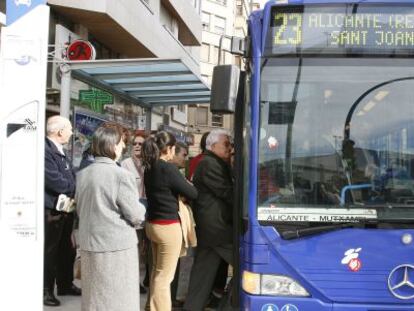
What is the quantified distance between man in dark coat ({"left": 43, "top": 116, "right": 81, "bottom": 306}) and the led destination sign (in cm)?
198

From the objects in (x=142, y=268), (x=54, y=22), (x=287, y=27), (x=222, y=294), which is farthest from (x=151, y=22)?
(x=287, y=27)

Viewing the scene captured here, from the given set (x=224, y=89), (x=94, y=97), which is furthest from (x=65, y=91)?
(x=224, y=89)

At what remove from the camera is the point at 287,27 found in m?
4.14

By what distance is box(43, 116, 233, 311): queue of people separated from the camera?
402 cm

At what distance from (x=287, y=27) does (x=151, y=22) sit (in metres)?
14.6

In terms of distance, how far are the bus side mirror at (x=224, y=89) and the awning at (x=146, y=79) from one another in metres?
4.65

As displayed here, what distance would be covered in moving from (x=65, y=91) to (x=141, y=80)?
3114 millimetres

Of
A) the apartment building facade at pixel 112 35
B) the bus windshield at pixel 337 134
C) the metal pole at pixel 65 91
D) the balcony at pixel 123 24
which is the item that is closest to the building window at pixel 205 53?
the apartment building facade at pixel 112 35

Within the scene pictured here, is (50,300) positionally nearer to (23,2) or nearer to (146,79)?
(23,2)

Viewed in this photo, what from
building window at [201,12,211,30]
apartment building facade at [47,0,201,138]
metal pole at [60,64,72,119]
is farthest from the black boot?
building window at [201,12,211,30]

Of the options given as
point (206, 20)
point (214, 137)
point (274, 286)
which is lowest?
point (274, 286)

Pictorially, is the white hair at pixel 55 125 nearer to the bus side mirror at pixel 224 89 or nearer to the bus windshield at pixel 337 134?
the bus side mirror at pixel 224 89

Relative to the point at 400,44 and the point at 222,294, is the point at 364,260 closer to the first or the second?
the point at 400,44

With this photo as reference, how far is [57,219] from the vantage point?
523 centimetres
